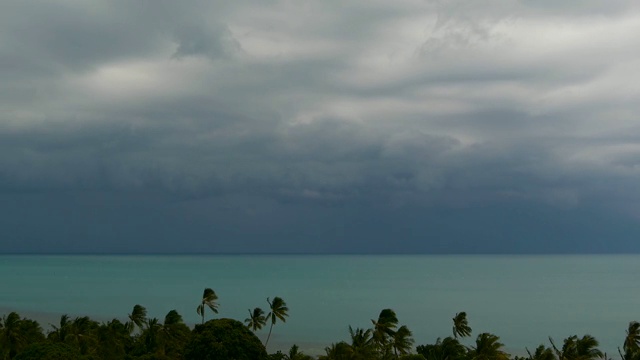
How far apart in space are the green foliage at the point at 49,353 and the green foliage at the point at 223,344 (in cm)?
1242

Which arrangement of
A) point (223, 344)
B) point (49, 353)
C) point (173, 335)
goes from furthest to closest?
point (173, 335)
point (223, 344)
point (49, 353)

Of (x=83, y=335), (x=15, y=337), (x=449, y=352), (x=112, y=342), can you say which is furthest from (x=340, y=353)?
(x=15, y=337)

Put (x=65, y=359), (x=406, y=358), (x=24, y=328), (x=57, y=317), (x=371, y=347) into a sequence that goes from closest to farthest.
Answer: (x=65, y=359), (x=406, y=358), (x=371, y=347), (x=24, y=328), (x=57, y=317)

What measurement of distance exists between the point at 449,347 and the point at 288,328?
116m

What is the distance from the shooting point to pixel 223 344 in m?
64.3

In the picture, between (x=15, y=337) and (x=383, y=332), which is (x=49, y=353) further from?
(x=383, y=332)

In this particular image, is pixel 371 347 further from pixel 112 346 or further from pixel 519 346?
pixel 519 346

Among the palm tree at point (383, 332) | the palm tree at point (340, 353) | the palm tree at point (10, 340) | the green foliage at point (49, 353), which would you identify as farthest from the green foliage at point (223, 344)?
the palm tree at point (10, 340)

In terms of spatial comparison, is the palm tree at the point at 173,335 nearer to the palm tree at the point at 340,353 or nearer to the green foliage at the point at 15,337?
the green foliage at the point at 15,337

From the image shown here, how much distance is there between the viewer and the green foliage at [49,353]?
175 ft

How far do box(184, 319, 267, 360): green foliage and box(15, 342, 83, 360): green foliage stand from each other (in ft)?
40.7

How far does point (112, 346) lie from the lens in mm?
77188

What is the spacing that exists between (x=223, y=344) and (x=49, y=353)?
1601 cm

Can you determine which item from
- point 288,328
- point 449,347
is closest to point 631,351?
point 449,347
